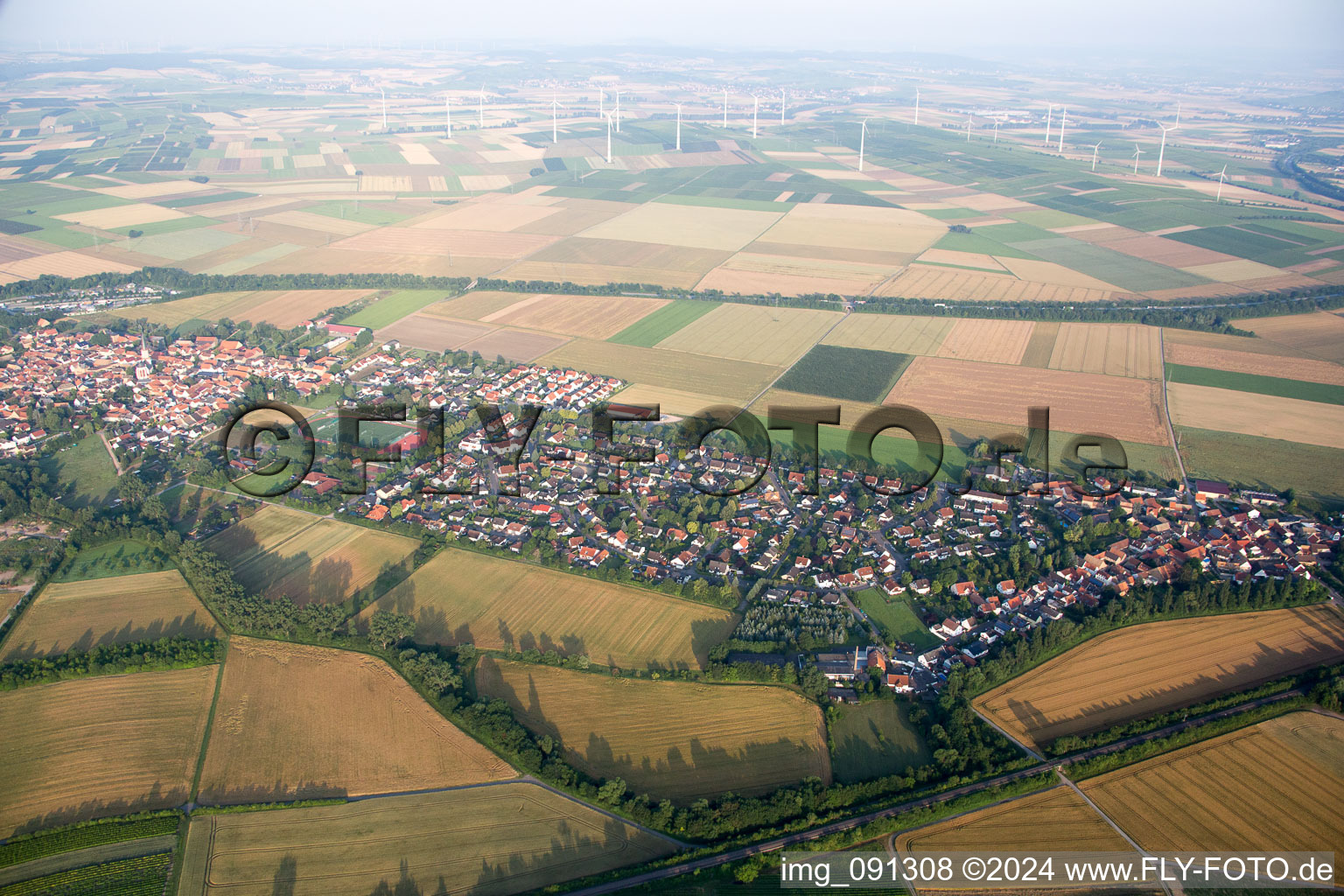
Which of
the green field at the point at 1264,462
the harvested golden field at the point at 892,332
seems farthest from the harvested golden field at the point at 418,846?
the harvested golden field at the point at 892,332

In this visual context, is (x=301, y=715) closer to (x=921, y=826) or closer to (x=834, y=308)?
(x=921, y=826)

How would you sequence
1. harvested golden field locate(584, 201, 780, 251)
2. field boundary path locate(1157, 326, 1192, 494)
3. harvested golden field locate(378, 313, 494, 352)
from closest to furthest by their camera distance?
field boundary path locate(1157, 326, 1192, 494) → harvested golden field locate(378, 313, 494, 352) → harvested golden field locate(584, 201, 780, 251)

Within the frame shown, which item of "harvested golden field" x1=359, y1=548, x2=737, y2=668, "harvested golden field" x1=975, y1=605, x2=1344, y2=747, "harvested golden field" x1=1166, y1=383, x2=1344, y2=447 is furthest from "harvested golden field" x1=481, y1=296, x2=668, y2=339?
"harvested golden field" x1=975, y1=605, x2=1344, y2=747

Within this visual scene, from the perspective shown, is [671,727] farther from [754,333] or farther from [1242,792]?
[754,333]

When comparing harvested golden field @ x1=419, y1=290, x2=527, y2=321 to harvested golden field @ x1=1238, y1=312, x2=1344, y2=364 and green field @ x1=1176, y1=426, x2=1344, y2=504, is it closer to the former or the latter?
green field @ x1=1176, y1=426, x2=1344, y2=504

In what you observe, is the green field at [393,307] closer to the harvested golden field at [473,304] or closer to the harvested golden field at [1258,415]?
the harvested golden field at [473,304]

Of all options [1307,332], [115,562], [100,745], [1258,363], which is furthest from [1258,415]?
[115,562]
